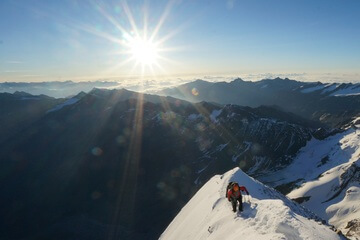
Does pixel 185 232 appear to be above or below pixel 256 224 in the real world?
below

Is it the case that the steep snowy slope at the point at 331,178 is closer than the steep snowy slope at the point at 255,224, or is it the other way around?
the steep snowy slope at the point at 255,224

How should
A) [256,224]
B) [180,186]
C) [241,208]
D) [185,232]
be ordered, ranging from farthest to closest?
[180,186]
[185,232]
[241,208]
[256,224]

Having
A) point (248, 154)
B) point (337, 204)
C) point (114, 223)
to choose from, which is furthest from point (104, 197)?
point (337, 204)

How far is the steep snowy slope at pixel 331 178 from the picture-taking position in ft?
295

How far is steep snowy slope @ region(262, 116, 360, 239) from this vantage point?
9006 centimetres

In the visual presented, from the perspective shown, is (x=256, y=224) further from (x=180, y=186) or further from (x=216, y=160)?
(x=216, y=160)

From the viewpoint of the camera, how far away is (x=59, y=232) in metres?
167

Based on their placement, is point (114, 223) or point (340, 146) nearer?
point (340, 146)

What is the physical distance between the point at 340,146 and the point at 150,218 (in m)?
111

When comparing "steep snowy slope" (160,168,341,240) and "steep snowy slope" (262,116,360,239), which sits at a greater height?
"steep snowy slope" (160,168,341,240)

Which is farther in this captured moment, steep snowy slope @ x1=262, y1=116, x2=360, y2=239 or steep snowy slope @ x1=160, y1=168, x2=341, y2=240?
steep snowy slope @ x1=262, y1=116, x2=360, y2=239

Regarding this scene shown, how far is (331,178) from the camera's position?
112250 millimetres

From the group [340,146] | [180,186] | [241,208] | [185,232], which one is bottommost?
[180,186]

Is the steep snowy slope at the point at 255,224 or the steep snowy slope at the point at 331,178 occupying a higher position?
the steep snowy slope at the point at 255,224
